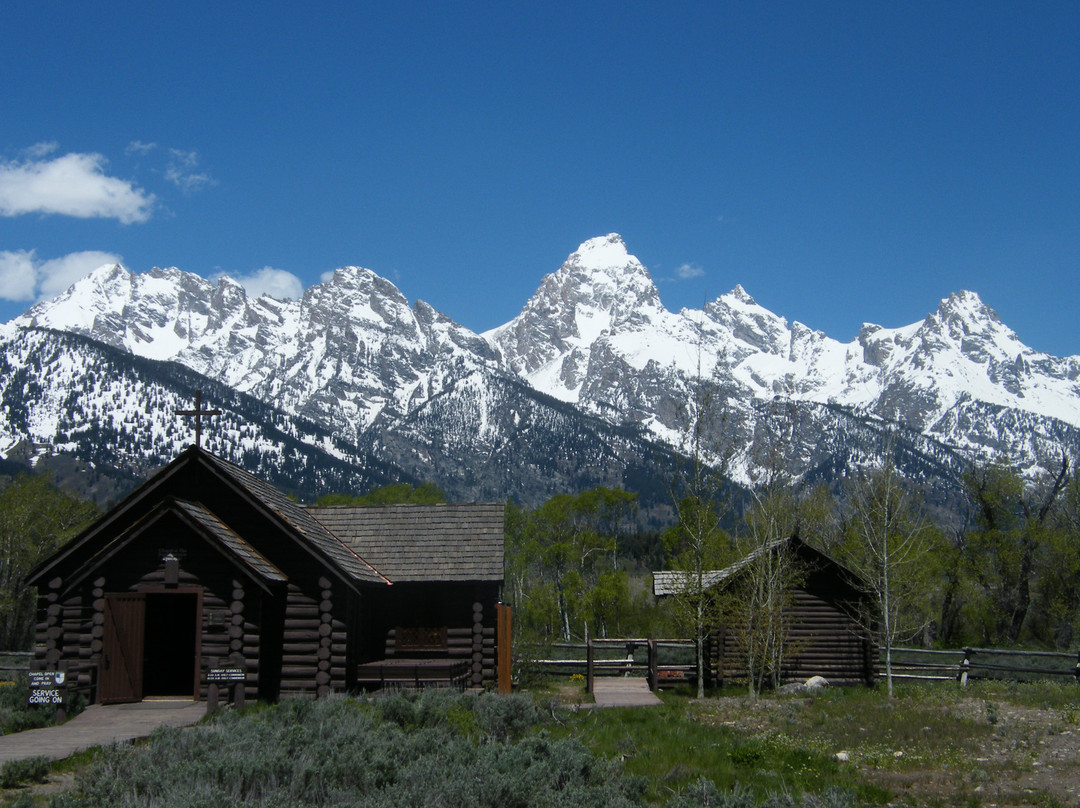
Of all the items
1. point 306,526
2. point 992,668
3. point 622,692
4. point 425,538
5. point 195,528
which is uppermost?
point 306,526

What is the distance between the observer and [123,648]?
1947 centimetres

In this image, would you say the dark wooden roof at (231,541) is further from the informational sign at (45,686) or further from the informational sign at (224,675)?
the informational sign at (45,686)

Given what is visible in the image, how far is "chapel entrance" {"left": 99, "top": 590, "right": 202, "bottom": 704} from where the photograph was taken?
63.5ft

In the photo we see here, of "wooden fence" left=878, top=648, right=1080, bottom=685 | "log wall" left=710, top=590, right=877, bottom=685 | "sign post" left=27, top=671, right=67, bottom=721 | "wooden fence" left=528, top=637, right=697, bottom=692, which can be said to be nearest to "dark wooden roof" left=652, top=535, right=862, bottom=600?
"log wall" left=710, top=590, right=877, bottom=685

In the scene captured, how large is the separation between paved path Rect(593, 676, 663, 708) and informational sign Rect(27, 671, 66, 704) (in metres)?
12.1

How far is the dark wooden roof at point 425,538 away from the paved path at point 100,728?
6.69 m

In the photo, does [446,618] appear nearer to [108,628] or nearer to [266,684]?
[266,684]

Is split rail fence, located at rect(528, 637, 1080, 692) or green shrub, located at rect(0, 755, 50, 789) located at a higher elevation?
green shrub, located at rect(0, 755, 50, 789)

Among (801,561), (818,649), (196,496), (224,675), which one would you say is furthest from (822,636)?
(196,496)

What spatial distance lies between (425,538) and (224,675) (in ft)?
26.5

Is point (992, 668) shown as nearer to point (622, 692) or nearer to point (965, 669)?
point (965, 669)

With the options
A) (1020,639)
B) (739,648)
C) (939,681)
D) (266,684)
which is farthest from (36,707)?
(1020,639)

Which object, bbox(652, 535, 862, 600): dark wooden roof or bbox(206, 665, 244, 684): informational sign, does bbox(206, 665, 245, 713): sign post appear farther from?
bbox(652, 535, 862, 600): dark wooden roof

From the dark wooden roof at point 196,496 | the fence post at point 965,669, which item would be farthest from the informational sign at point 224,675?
the fence post at point 965,669
